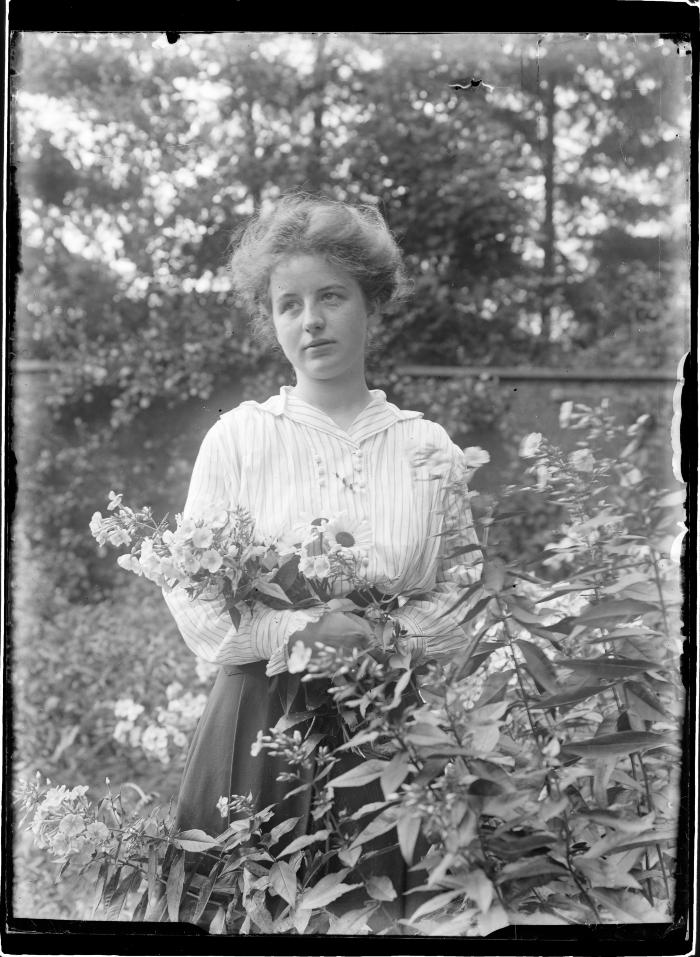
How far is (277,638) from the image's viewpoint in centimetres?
173

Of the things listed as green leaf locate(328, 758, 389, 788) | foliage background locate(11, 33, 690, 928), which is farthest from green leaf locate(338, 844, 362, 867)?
foliage background locate(11, 33, 690, 928)

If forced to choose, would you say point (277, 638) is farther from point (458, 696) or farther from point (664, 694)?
point (664, 694)

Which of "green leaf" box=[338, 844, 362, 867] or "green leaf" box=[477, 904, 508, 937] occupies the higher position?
"green leaf" box=[338, 844, 362, 867]

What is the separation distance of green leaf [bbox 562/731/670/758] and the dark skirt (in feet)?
1.34

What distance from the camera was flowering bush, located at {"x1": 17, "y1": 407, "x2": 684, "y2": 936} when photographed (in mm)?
1572

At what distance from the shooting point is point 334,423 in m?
1.84

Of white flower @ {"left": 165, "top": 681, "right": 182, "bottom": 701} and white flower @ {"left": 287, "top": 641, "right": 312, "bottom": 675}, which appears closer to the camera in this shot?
white flower @ {"left": 287, "top": 641, "right": 312, "bottom": 675}

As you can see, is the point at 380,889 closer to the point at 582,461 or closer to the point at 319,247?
the point at 582,461

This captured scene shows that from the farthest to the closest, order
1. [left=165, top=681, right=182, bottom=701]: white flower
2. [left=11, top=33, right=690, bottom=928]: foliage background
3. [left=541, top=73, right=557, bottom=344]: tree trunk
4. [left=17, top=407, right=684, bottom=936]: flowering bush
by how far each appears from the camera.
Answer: [left=165, top=681, right=182, bottom=701]: white flower → [left=541, top=73, right=557, bottom=344]: tree trunk → [left=11, top=33, right=690, bottom=928]: foliage background → [left=17, top=407, right=684, bottom=936]: flowering bush

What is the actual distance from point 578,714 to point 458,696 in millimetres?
274

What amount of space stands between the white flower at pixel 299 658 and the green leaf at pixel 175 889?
503 millimetres

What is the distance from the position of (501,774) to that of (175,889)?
0.72 meters

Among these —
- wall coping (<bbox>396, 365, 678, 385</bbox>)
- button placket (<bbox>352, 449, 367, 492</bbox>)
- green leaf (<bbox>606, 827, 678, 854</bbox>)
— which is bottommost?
green leaf (<bbox>606, 827, 678, 854</bbox>)

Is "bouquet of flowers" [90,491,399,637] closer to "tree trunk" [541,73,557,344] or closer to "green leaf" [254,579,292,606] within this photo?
"green leaf" [254,579,292,606]
